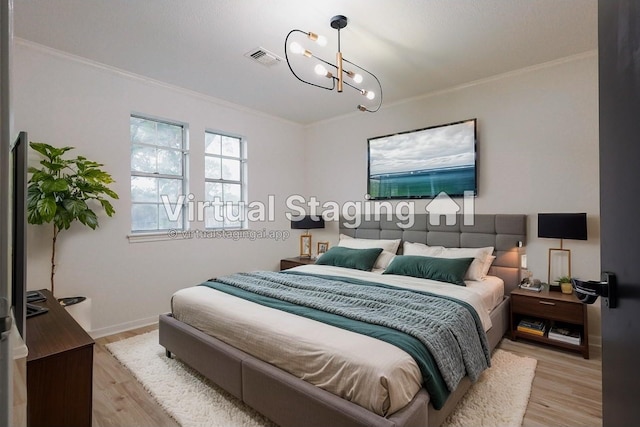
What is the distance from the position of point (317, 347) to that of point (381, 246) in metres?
2.38

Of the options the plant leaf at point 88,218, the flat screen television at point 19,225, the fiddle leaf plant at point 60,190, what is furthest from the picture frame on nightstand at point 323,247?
the flat screen television at point 19,225

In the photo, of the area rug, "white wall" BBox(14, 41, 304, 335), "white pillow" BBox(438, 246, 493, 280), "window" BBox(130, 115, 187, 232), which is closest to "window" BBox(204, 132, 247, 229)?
"white wall" BBox(14, 41, 304, 335)

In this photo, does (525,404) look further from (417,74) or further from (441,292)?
(417,74)

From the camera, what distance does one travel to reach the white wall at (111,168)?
2.81 m

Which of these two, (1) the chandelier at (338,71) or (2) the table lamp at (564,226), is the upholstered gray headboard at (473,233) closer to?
(2) the table lamp at (564,226)

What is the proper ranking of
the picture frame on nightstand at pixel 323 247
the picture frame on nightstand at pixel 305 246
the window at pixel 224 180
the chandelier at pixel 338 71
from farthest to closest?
the picture frame on nightstand at pixel 305 246 < the picture frame on nightstand at pixel 323 247 < the window at pixel 224 180 < the chandelier at pixel 338 71

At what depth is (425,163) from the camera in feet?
12.8

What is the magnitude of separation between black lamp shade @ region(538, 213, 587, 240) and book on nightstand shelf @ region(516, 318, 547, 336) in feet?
2.75

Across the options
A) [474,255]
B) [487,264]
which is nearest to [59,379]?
[474,255]

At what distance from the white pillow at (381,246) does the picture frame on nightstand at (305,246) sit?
82cm

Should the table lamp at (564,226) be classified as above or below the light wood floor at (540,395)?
above

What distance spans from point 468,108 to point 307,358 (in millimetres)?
3321

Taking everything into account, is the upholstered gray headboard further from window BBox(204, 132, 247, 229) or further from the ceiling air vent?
Answer: the ceiling air vent

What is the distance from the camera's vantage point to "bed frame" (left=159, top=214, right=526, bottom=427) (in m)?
1.46
